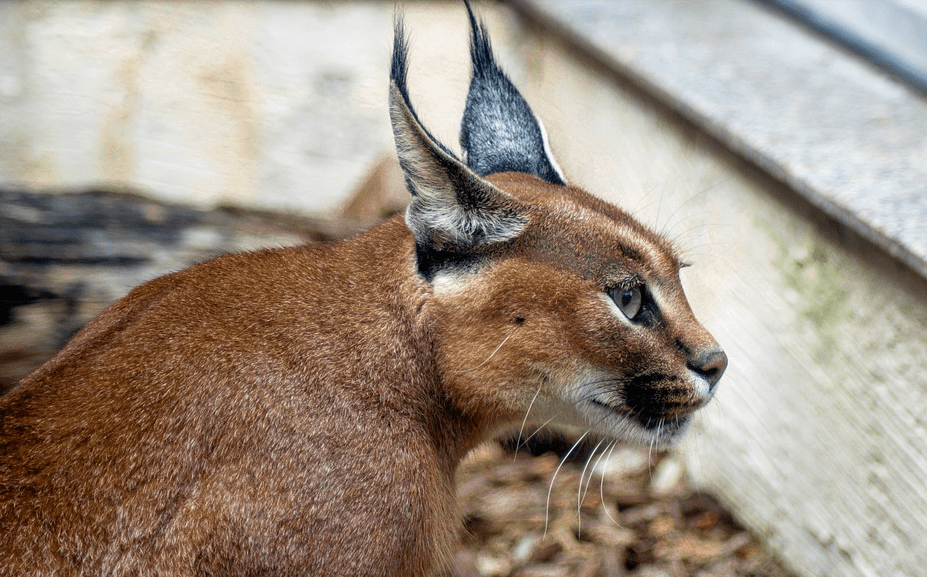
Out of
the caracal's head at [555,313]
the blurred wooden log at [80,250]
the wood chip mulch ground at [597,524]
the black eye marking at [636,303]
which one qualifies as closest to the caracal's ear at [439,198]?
the caracal's head at [555,313]

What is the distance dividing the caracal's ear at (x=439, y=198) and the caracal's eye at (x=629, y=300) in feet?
1.22

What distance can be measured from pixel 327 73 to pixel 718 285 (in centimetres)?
305

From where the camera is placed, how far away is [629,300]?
2955 mm

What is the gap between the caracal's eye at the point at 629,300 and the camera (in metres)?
2.93

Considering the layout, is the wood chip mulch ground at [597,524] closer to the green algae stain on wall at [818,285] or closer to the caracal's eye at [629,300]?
the green algae stain on wall at [818,285]

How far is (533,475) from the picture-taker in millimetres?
4801

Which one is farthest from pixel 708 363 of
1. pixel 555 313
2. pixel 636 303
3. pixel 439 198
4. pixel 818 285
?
pixel 818 285

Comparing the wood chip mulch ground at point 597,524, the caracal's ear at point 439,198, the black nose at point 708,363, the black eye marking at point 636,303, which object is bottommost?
the wood chip mulch ground at point 597,524

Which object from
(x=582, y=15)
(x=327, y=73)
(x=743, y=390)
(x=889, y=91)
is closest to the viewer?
(x=743, y=390)

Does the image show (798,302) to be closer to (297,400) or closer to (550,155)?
(550,155)

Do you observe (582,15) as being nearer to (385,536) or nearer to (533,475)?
(533,475)

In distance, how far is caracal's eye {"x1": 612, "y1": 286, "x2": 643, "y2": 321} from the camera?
115 inches

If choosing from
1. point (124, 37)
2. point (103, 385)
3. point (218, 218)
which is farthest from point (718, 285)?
point (124, 37)

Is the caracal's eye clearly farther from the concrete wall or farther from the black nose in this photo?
the concrete wall
